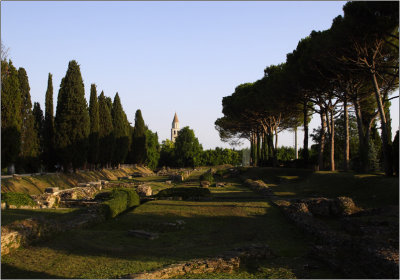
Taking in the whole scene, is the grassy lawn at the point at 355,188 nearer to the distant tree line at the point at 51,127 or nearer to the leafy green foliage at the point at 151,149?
the distant tree line at the point at 51,127

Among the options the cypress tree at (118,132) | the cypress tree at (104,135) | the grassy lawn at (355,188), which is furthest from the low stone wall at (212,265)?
the cypress tree at (118,132)

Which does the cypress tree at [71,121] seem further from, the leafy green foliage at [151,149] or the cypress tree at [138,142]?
the leafy green foliage at [151,149]

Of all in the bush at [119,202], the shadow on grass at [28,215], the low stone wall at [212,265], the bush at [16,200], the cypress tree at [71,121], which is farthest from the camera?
the cypress tree at [71,121]

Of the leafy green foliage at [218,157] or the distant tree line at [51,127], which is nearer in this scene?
the distant tree line at [51,127]

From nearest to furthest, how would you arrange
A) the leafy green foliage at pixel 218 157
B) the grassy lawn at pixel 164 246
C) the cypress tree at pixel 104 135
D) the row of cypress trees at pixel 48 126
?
1. the grassy lawn at pixel 164 246
2. the row of cypress trees at pixel 48 126
3. the cypress tree at pixel 104 135
4. the leafy green foliage at pixel 218 157

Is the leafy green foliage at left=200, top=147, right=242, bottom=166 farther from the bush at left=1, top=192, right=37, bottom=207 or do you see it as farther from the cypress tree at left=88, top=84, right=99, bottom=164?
the bush at left=1, top=192, right=37, bottom=207

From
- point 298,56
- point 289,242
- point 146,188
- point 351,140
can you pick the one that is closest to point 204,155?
point 351,140

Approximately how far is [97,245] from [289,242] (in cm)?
629

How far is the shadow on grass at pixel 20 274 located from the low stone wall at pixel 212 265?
2058 millimetres

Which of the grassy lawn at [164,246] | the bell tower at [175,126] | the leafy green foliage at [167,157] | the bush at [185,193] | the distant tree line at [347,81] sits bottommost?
the grassy lawn at [164,246]

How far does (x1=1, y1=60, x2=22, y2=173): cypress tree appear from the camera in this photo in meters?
24.8

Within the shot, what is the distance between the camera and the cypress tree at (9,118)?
24.8 meters

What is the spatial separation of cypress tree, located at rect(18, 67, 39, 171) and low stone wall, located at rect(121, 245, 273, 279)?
28.5m

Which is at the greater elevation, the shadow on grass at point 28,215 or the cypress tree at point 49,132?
the cypress tree at point 49,132
